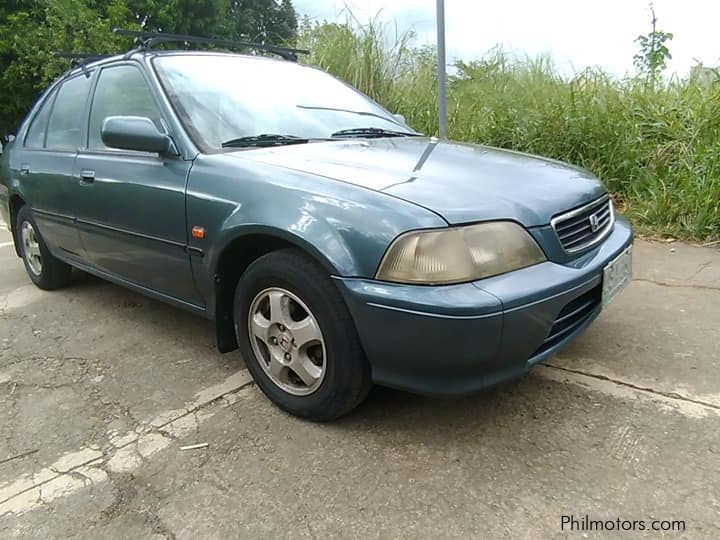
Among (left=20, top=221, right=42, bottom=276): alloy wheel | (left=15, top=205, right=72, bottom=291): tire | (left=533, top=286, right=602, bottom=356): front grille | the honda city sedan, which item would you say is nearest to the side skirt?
the honda city sedan

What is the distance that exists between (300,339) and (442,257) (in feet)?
2.16

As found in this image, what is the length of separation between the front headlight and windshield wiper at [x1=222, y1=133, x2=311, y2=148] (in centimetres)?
102

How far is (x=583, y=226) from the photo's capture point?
223 centimetres

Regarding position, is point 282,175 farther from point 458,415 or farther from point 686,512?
point 686,512

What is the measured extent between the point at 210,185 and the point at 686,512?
79.9 inches

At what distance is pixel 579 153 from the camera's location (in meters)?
5.41

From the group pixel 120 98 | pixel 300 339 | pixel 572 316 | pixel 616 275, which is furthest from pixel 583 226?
pixel 120 98

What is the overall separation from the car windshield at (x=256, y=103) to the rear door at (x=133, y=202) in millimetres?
158

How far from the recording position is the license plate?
220cm

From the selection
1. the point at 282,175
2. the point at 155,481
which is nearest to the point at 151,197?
the point at 282,175

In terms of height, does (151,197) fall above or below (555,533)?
above

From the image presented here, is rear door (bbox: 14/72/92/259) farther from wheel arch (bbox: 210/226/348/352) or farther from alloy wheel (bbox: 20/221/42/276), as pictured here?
wheel arch (bbox: 210/226/348/352)

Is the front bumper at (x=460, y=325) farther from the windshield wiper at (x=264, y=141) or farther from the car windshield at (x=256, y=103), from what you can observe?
the car windshield at (x=256, y=103)

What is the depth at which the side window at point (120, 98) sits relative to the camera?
2.75 meters
